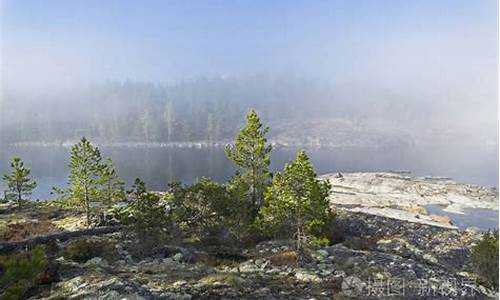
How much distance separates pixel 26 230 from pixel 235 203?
63.5 ft

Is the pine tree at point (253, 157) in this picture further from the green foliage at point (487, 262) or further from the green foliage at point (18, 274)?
the green foliage at point (18, 274)

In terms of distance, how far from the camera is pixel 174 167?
150 metres

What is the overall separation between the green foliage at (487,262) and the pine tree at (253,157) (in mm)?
17625

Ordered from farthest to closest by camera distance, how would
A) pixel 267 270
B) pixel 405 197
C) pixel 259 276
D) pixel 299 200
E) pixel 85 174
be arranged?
pixel 405 197
pixel 85 174
pixel 299 200
pixel 267 270
pixel 259 276

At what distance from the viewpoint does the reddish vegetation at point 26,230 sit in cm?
3278

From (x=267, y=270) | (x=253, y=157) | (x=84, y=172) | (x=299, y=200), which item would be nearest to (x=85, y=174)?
(x=84, y=172)

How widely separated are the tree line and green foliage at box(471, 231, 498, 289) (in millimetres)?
8396

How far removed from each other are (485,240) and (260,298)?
1454cm

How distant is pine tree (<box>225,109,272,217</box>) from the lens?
36031mm

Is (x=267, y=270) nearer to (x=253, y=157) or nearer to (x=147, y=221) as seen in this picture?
(x=147, y=221)

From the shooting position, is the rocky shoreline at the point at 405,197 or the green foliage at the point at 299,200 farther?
the rocky shoreline at the point at 405,197

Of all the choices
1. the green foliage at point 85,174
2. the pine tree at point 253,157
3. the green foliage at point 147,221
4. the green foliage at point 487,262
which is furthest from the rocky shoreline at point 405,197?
the green foliage at point 147,221

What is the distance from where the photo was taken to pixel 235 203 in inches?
1198

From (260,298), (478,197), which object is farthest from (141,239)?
(478,197)
